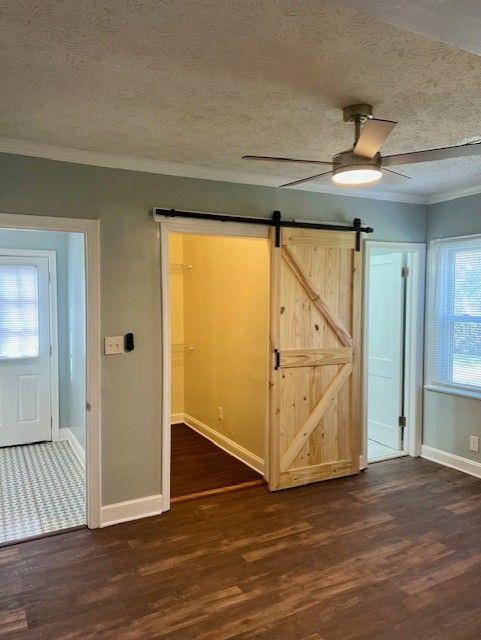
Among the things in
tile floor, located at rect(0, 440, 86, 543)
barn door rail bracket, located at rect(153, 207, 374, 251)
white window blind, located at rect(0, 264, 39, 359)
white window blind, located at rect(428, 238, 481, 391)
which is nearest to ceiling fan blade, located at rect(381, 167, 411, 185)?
barn door rail bracket, located at rect(153, 207, 374, 251)

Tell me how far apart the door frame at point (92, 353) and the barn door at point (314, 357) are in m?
1.38

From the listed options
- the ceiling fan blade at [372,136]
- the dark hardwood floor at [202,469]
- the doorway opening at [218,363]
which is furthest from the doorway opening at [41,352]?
the ceiling fan blade at [372,136]

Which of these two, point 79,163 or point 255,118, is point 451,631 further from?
point 79,163

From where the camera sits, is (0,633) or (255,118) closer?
(0,633)

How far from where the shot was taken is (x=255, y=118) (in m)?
2.55

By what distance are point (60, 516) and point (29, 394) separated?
1984mm

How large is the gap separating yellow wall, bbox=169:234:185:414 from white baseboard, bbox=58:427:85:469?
52.1 inches

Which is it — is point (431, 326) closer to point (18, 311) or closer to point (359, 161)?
point (359, 161)

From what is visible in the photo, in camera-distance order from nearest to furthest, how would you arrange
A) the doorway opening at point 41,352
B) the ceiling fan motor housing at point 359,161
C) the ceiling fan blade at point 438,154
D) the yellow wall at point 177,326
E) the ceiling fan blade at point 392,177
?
1. the ceiling fan blade at point 438,154
2. the ceiling fan motor housing at point 359,161
3. the ceiling fan blade at point 392,177
4. the doorway opening at point 41,352
5. the yellow wall at point 177,326

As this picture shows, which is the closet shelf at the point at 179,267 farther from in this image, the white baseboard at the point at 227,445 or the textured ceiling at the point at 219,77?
the textured ceiling at the point at 219,77

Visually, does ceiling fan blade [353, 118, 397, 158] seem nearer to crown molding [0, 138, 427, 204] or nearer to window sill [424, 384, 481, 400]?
crown molding [0, 138, 427, 204]

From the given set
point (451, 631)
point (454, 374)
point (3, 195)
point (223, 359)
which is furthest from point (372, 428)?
point (3, 195)

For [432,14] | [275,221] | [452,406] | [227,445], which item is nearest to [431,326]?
[452,406]

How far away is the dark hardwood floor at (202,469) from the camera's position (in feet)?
13.1
